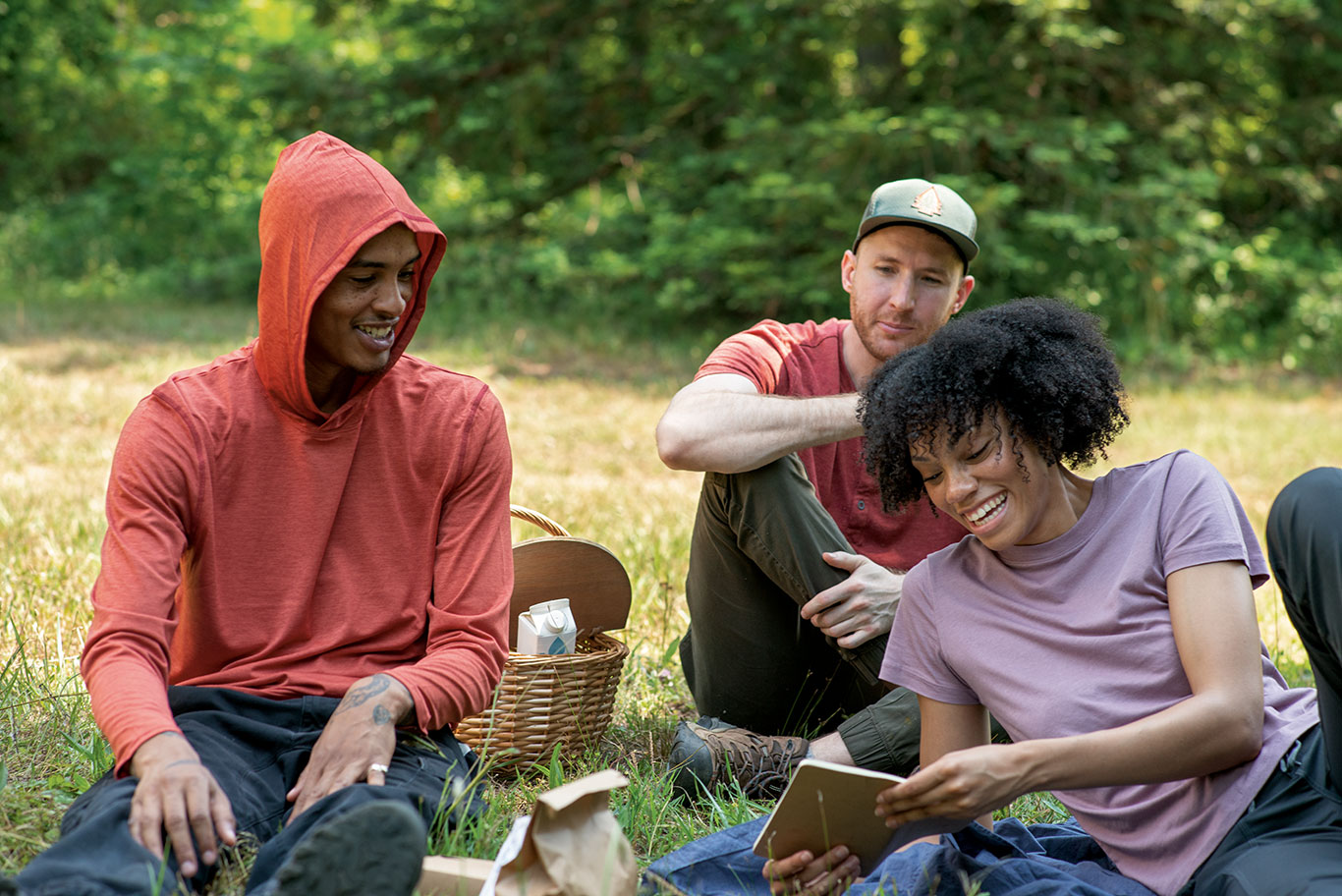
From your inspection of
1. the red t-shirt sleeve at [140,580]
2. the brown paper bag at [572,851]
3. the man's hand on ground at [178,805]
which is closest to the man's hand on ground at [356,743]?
the man's hand on ground at [178,805]

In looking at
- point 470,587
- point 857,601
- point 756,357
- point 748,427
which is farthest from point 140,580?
point 756,357

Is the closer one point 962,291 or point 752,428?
point 752,428

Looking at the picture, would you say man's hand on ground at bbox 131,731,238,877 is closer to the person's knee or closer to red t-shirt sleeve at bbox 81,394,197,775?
red t-shirt sleeve at bbox 81,394,197,775

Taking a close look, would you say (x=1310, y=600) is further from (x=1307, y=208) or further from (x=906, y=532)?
(x=1307, y=208)

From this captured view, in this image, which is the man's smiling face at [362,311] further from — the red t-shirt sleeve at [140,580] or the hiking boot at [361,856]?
the hiking boot at [361,856]

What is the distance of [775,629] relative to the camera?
10.6 feet

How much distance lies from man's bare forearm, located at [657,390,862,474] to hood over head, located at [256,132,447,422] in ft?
2.68

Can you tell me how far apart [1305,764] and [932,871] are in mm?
681

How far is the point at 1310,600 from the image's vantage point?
212cm

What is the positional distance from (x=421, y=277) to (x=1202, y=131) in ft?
32.2

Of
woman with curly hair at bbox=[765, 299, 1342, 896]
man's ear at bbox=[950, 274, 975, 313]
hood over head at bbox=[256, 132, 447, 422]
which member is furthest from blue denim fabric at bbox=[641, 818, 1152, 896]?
man's ear at bbox=[950, 274, 975, 313]

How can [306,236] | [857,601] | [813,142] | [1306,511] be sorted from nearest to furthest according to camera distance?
[1306,511], [306,236], [857,601], [813,142]

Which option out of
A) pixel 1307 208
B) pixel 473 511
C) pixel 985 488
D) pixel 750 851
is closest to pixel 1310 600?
pixel 985 488

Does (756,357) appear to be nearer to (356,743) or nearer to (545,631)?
(545,631)
